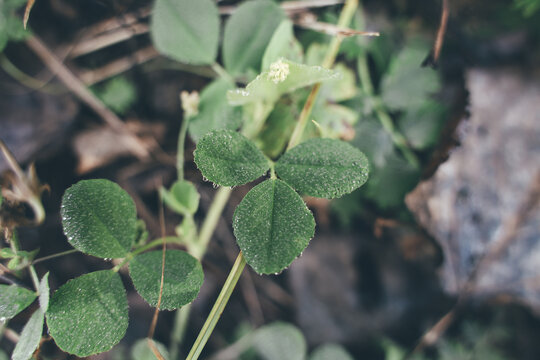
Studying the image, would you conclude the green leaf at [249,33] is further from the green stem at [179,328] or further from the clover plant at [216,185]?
the green stem at [179,328]

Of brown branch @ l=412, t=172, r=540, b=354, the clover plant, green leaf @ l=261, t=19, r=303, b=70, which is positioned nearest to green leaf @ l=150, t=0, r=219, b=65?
the clover plant

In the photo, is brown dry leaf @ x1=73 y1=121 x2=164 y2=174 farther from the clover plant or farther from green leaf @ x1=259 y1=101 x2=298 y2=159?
green leaf @ x1=259 y1=101 x2=298 y2=159

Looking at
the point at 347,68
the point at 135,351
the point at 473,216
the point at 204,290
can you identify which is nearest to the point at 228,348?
the point at 204,290

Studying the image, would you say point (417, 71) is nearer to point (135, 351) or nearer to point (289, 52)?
point (289, 52)

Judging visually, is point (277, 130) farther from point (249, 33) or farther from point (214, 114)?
point (249, 33)

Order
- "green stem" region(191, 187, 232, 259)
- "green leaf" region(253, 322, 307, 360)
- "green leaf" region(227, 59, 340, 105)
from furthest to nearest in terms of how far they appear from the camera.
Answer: "green leaf" region(253, 322, 307, 360)
"green stem" region(191, 187, 232, 259)
"green leaf" region(227, 59, 340, 105)

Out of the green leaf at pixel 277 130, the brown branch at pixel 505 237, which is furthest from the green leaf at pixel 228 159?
the brown branch at pixel 505 237
